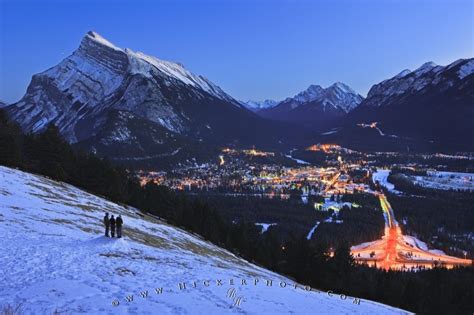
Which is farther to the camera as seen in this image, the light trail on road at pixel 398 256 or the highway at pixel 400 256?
the highway at pixel 400 256

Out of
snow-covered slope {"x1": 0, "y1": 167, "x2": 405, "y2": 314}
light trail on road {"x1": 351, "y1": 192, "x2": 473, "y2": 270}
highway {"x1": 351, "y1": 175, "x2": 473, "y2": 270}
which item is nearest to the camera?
snow-covered slope {"x1": 0, "y1": 167, "x2": 405, "y2": 314}

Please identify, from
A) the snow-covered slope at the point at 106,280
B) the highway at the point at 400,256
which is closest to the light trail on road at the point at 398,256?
the highway at the point at 400,256

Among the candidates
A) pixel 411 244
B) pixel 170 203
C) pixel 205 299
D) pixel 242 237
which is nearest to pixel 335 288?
pixel 242 237

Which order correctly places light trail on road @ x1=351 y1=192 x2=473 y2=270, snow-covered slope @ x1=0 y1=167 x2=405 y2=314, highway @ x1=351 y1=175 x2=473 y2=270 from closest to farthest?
snow-covered slope @ x1=0 y1=167 x2=405 y2=314 → light trail on road @ x1=351 y1=192 x2=473 y2=270 → highway @ x1=351 y1=175 x2=473 y2=270

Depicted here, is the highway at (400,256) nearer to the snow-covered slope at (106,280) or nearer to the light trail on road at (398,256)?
the light trail on road at (398,256)

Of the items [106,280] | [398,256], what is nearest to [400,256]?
[398,256]

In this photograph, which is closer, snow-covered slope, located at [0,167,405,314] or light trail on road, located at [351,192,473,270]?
snow-covered slope, located at [0,167,405,314]

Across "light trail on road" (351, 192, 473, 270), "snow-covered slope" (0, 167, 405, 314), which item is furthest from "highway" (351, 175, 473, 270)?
"snow-covered slope" (0, 167, 405, 314)

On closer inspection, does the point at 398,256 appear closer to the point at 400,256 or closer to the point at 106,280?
the point at 400,256

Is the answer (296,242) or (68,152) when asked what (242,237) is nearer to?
(296,242)

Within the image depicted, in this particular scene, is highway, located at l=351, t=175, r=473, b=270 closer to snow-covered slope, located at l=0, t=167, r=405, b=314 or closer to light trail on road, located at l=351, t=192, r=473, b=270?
light trail on road, located at l=351, t=192, r=473, b=270

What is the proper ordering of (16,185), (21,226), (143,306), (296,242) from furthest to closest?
(296,242), (16,185), (21,226), (143,306)
